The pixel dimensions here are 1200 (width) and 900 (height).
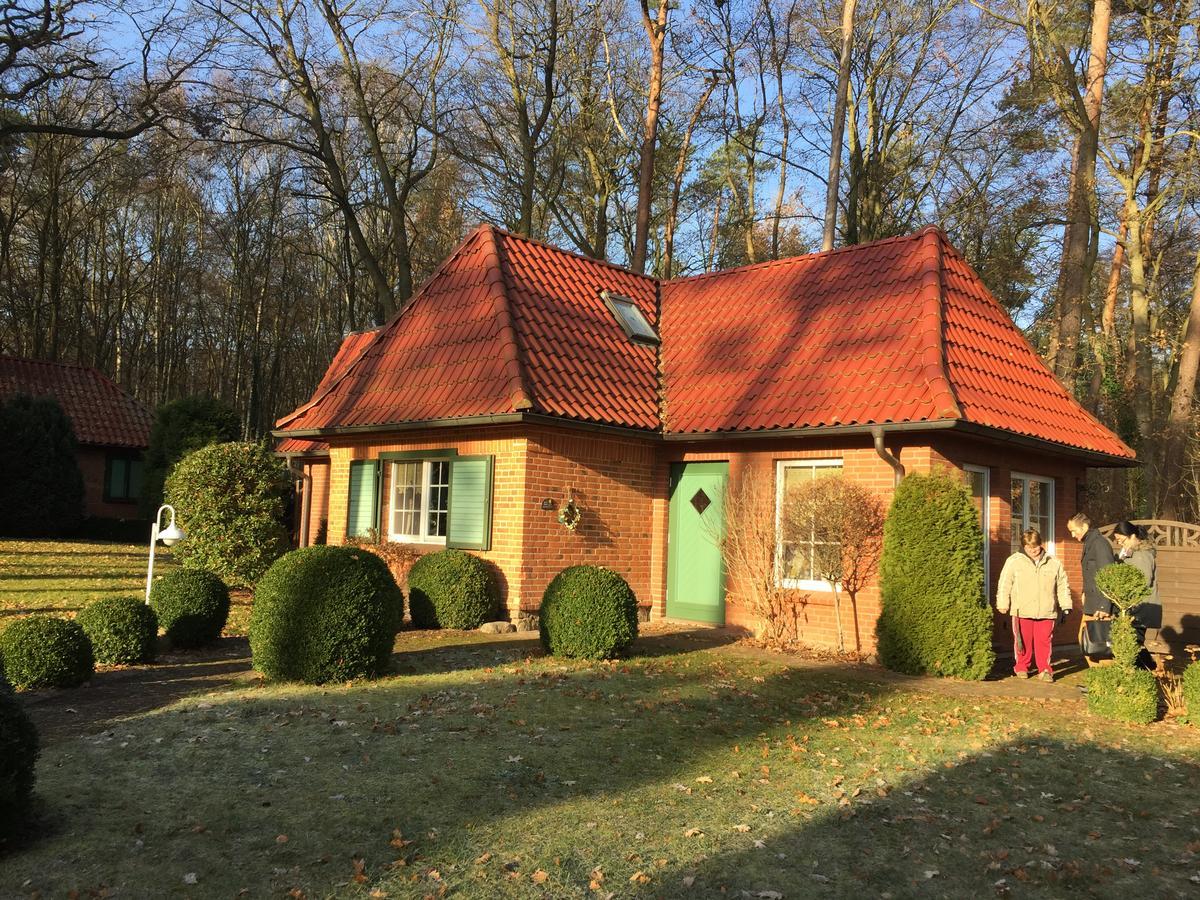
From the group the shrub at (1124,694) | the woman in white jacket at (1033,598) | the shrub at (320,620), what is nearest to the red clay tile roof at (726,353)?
the woman in white jacket at (1033,598)

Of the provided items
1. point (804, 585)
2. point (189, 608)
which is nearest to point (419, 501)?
point (189, 608)

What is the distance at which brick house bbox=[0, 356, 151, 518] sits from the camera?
2734cm

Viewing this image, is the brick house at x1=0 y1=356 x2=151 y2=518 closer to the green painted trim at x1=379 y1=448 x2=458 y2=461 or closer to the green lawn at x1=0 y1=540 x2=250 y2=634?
the green lawn at x1=0 y1=540 x2=250 y2=634

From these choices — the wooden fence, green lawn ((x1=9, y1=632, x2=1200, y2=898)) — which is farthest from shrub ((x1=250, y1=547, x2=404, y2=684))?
the wooden fence

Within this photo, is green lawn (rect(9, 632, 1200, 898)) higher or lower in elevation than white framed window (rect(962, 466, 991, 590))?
lower

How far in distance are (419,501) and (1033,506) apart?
9.12 metres

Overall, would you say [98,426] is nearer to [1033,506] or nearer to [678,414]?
[678,414]

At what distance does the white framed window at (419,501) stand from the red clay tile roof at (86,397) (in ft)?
56.5

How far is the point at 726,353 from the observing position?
46.1ft

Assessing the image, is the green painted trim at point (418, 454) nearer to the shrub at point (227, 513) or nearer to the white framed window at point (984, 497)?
the shrub at point (227, 513)

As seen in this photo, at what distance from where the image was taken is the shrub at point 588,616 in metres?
9.95

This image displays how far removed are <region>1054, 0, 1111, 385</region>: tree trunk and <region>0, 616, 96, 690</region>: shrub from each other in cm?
1730

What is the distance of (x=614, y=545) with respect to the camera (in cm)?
1313

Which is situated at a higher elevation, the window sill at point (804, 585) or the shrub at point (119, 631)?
the window sill at point (804, 585)
